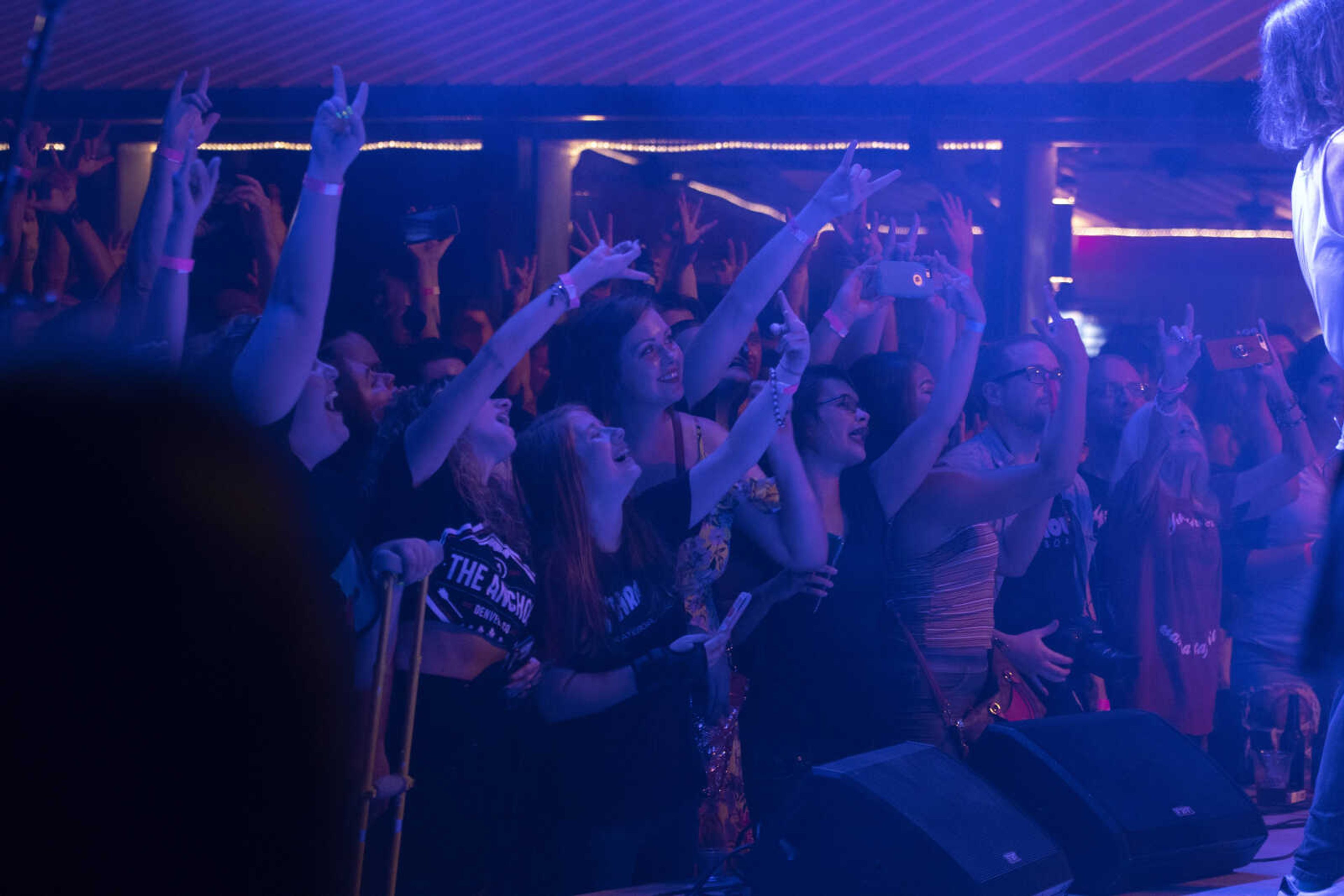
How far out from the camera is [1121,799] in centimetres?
285

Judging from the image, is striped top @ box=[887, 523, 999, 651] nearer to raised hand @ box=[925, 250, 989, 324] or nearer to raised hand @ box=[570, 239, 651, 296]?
raised hand @ box=[925, 250, 989, 324]

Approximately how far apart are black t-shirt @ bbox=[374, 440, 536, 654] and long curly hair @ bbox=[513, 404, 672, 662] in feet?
0.20

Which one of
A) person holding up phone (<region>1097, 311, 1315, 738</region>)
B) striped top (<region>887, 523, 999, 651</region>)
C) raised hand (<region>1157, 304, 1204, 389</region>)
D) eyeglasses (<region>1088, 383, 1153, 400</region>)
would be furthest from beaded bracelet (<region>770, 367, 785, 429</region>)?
eyeglasses (<region>1088, 383, 1153, 400</region>)

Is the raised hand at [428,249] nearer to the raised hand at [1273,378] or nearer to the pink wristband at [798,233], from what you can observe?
the pink wristband at [798,233]

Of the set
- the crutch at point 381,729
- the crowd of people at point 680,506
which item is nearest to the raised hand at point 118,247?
the crowd of people at point 680,506

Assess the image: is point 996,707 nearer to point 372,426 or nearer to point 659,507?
point 659,507

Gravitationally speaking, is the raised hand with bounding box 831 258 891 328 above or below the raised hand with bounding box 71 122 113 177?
below

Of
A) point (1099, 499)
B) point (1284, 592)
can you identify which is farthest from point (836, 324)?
point (1284, 592)

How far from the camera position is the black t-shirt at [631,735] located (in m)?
2.75

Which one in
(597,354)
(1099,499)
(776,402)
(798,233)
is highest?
(798,233)

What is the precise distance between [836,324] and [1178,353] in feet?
3.39

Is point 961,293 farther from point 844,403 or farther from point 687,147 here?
point 687,147

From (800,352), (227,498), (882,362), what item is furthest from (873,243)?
(227,498)

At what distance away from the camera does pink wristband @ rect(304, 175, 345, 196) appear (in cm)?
245
